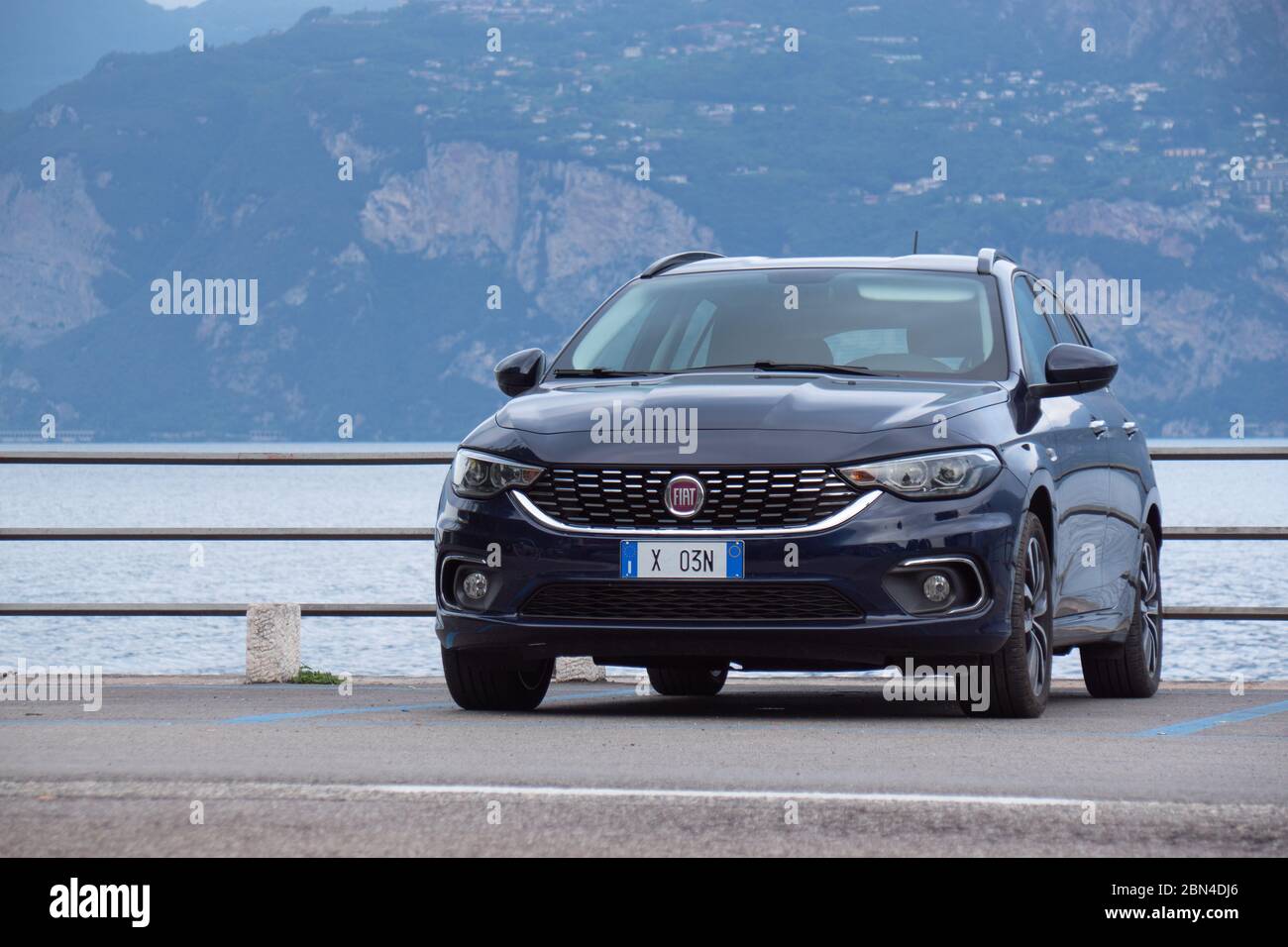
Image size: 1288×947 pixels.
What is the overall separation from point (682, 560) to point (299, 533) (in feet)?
15.7

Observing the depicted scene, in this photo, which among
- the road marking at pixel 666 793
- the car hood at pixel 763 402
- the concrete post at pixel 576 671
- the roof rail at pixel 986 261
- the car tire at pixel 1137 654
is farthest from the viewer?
the concrete post at pixel 576 671

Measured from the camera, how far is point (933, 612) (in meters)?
7.79

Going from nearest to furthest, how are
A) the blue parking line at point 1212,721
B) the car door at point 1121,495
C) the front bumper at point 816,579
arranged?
the front bumper at point 816,579 < the blue parking line at point 1212,721 < the car door at point 1121,495

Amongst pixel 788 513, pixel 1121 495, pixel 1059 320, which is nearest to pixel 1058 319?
pixel 1059 320

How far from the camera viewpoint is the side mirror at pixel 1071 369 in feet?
28.2

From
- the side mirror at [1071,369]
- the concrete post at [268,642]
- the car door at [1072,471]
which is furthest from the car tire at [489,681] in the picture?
the concrete post at [268,642]

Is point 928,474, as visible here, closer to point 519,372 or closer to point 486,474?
point 486,474

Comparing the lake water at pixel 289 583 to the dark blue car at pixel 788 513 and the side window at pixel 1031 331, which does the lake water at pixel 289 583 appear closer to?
the dark blue car at pixel 788 513

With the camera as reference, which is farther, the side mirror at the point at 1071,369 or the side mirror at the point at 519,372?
the side mirror at the point at 519,372

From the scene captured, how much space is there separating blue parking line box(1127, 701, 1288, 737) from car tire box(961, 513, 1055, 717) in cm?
45

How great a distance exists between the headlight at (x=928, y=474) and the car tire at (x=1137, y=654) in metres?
2.55

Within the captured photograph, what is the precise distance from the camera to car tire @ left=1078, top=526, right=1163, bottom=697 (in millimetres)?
10250

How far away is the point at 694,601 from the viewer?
7828 mm

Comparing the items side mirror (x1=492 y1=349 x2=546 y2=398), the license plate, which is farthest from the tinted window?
the license plate
